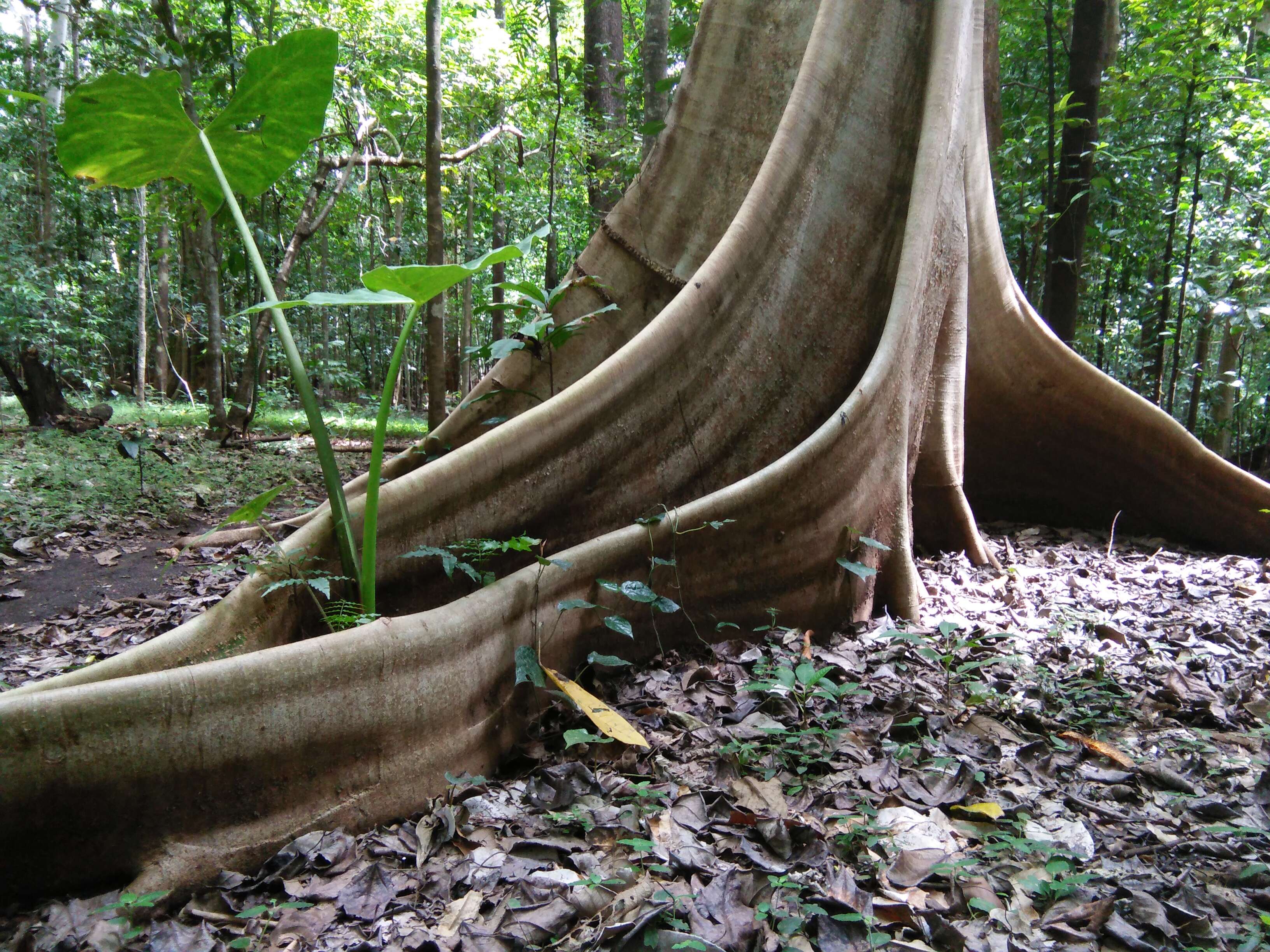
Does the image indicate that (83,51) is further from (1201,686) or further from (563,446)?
(1201,686)

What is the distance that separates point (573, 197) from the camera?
1124cm

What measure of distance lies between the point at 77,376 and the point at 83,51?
6.31 m

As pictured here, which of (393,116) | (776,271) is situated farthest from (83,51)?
(776,271)

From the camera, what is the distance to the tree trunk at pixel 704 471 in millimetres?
1656

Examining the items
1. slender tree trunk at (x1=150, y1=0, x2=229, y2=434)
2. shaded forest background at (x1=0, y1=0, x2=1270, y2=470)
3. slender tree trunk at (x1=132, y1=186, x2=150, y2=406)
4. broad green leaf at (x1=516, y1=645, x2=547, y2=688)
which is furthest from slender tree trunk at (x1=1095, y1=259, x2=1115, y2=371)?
slender tree trunk at (x1=132, y1=186, x2=150, y2=406)

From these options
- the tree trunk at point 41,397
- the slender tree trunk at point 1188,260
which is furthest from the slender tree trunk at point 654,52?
the tree trunk at point 41,397

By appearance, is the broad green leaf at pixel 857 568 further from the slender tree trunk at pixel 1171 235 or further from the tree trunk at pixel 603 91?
the tree trunk at pixel 603 91

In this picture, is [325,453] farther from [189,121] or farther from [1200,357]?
[1200,357]

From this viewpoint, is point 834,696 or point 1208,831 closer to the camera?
point 1208,831

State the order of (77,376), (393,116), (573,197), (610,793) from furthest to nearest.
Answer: (77,376) → (573,197) → (393,116) → (610,793)

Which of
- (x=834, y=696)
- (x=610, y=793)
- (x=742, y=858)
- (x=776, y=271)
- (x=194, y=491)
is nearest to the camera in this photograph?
(x=742, y=858)

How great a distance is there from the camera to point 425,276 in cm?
194

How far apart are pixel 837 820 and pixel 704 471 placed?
58.0 inches

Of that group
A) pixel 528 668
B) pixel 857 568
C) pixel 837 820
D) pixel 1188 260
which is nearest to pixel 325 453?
pixel 528 668
